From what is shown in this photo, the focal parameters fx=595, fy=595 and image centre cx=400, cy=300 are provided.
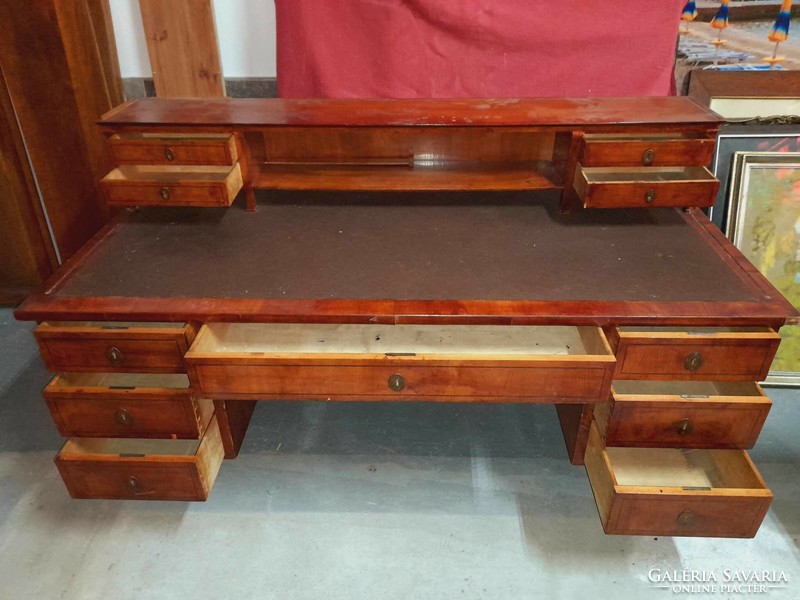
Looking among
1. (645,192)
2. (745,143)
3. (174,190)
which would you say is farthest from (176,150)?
(745,143)

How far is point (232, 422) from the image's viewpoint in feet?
6.65

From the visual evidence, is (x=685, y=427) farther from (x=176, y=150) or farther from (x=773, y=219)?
(x=176, y=150)

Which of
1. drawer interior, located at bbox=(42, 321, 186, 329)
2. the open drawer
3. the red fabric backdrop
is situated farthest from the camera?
the red fabric backdrop

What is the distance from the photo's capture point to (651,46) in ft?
7.11

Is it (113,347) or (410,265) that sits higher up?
(410,265)

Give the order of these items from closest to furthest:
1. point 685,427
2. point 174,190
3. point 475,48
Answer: point 685,427 → point 174,190 → point 475,48

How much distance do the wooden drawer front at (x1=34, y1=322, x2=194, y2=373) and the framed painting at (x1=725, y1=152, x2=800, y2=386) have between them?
2129 millimetres

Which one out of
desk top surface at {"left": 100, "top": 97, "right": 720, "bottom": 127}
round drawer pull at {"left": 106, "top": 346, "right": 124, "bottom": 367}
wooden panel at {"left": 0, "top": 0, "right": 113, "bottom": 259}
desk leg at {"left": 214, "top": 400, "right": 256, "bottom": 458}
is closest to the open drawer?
round drawer pull at {"left": 106, "top": 346, "right": 124, "bottom": 367}

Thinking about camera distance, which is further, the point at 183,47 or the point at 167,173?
the point at 183,47

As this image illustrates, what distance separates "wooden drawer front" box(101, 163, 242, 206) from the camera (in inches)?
72.4

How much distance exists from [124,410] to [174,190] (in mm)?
686

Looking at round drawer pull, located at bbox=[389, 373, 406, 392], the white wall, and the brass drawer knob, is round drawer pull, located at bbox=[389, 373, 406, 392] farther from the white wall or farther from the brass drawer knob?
the white wall

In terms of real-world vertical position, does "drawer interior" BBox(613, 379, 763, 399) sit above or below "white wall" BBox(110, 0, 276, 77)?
below

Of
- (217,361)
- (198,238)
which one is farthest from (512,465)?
(198,238)
